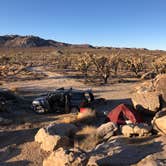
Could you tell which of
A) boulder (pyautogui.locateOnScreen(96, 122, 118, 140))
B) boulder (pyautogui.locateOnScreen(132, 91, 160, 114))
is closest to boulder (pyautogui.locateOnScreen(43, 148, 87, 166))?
boulder (pyautogui.locateOnScreen(96, 122, 118, 140))

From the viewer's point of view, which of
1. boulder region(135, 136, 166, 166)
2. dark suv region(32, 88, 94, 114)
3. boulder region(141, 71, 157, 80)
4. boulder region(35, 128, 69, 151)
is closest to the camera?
boulder region(135, 136, 166, 166)

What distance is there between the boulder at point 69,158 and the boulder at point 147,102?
320 inches

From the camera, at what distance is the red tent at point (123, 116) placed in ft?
55.0

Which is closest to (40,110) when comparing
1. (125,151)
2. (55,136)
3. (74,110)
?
(74,110)

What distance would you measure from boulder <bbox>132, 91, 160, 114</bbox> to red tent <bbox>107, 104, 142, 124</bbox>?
154 cm

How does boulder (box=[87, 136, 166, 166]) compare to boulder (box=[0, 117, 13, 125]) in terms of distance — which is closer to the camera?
boulder (box=[87, 136, 166, 166])

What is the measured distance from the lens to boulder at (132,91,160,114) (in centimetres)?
1827

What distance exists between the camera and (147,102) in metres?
18.6

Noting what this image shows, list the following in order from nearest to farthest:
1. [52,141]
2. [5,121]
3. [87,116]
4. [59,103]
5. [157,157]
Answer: [157,157] < [52,141] < [5,121] < [87,116] < [59,103]

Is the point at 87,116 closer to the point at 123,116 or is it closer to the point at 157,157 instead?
the point at 123,116

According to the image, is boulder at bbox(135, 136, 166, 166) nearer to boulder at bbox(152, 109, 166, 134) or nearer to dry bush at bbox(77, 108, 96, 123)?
boulder at bbox(152, 109, 166, 134)

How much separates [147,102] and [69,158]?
8.83 meters

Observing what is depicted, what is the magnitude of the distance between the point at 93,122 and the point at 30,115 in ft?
15.1

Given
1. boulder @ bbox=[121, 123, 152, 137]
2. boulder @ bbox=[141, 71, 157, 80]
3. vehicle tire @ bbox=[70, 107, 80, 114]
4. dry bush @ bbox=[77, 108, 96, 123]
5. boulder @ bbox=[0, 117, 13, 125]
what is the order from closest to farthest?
boulder @ bbox=[121, 123, 152, 137], boulder @ bbox=[0, 117, 13, 125], dry bush @ bbox=[77, 108, 96, 123], vehicle tire @ bbox=[70, 107, 80, 114], boulder @ bbox=[141, 71, 157, 80]
